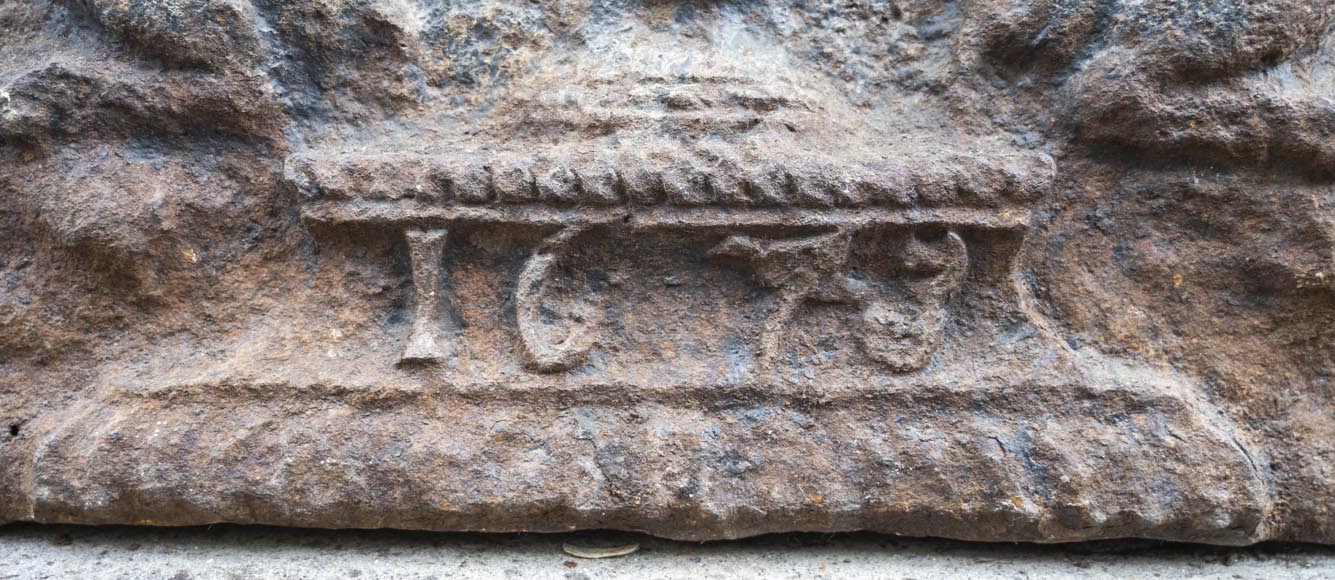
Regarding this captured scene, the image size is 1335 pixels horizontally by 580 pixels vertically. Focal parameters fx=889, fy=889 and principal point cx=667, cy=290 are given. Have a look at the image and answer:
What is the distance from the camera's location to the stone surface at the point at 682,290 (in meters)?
1.27

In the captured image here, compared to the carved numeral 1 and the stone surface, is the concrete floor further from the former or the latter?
the carved numeral 1

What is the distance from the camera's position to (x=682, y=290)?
1.36 m

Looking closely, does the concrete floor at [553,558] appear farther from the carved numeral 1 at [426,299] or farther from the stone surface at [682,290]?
the carved numeral 1 at [426,299]

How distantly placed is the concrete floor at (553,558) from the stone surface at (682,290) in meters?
0.06

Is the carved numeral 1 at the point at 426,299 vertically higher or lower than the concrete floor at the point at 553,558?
higher

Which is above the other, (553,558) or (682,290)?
(682,290)

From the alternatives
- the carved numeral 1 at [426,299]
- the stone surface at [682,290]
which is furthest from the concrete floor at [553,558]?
the carved numeral 1 at [426,299]

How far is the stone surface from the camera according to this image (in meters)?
1.27

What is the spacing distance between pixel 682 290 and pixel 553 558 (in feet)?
1.48

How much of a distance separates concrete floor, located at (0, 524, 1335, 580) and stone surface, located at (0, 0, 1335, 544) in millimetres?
65

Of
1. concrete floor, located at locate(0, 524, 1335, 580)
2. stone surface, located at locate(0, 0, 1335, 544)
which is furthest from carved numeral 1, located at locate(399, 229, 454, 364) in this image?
concrete floor, located at locate(0, 524, 1335, 580)

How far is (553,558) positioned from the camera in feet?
4.41

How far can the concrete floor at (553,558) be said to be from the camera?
132 centimetres

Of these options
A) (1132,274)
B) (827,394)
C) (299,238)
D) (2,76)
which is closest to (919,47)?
(1132,274)
